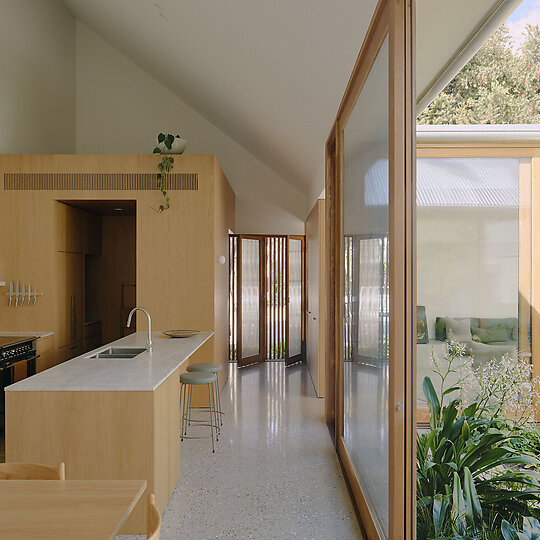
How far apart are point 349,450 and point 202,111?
502 centimetres

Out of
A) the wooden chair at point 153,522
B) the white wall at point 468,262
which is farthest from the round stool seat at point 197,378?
the wooden chair at point 153,522

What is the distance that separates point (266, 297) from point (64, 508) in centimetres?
610

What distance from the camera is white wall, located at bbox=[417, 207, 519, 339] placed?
4.18 metres

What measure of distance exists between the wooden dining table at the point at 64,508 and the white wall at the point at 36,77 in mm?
4648

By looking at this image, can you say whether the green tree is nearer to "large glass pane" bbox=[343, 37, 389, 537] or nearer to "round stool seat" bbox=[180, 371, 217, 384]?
"large glass pane" bbox=[343, 37, 389, 537]

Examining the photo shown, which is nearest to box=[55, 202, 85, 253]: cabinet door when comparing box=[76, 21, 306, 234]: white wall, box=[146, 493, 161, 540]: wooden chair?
box=[76, 21, 306, 234]: white wall

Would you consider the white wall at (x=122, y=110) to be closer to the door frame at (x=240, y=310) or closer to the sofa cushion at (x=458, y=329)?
the door frame at (x=240, y=310)

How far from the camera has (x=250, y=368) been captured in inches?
282

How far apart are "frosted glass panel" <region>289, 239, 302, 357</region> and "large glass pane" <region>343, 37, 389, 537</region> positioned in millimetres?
4107

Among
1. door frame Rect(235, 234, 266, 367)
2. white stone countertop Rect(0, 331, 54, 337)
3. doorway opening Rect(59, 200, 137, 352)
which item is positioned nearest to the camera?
white stone countertop Rect(0, 331, 54, 337)

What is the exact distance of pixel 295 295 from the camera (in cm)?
756

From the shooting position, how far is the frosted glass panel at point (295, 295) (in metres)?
7.50

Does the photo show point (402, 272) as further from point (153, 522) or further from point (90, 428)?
point (90, 428)

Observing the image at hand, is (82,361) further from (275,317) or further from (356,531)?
(275,317)
